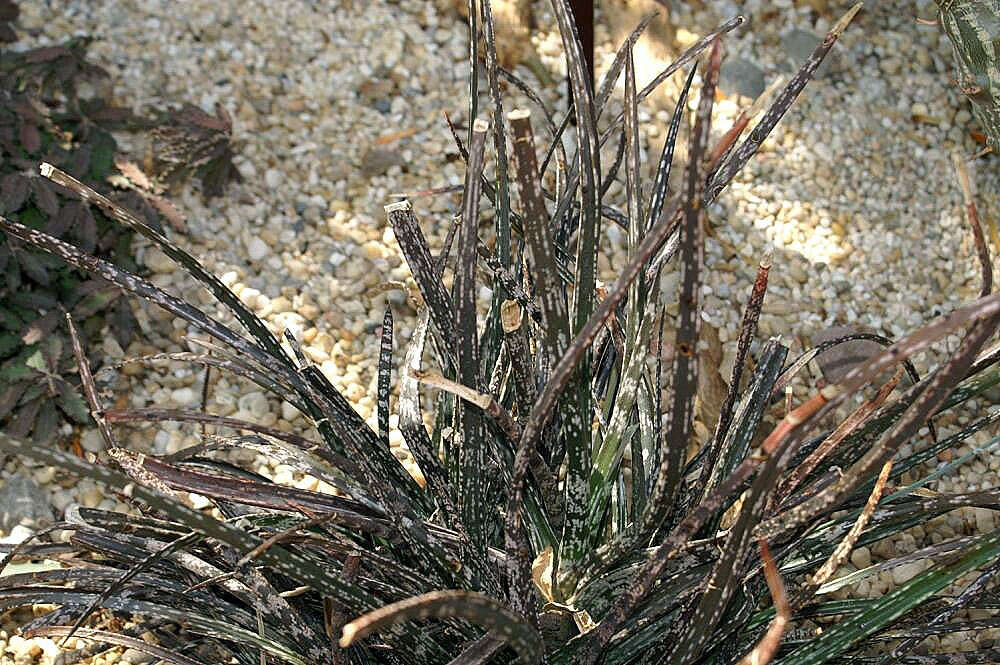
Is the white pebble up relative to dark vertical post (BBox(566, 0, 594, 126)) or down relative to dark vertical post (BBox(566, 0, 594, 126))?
down

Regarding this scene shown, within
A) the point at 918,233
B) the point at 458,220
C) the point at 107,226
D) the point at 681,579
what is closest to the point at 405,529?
the point at 681,579

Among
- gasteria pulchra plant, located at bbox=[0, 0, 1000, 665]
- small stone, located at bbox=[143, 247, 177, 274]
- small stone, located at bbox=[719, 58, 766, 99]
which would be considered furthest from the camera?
small stone, located at bbox=[719, 58, 766, 99]

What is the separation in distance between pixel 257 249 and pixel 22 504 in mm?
665

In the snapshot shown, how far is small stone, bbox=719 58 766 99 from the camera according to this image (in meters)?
2.44

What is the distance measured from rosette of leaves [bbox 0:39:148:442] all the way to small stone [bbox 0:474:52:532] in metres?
0.08

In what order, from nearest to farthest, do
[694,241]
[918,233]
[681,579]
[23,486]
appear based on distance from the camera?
[694,241] < [681,579] < [23,486] < [918,233]

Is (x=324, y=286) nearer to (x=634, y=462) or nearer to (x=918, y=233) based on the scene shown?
(x=634, y=462)

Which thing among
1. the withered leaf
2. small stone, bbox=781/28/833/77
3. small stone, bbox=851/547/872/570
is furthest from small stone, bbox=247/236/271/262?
small stone, bbox=781/28/833/77

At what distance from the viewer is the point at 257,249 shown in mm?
2088

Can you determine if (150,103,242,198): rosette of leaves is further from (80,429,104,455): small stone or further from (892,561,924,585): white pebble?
(892,561,924,585): white pebble

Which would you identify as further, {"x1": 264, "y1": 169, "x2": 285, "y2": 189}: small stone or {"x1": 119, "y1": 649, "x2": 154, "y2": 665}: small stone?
{"x1": 264, "y1": 169, "x2": 285, "y2": 189}: small stone

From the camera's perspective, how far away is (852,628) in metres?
1.01

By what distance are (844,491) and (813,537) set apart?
13.0 inches

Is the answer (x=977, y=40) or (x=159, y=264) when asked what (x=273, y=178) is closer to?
(x=159, y=264)
